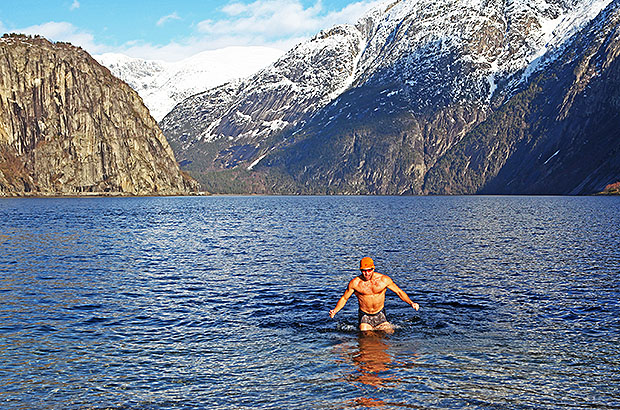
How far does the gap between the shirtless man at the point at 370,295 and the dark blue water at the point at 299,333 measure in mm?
894

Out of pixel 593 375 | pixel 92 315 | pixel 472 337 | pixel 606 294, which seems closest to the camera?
pixel 593 375

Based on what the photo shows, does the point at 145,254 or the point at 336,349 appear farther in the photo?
the point at 145,254

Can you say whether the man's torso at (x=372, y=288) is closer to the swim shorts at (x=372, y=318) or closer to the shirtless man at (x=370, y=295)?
the shirtless man at (x=370, y=295)

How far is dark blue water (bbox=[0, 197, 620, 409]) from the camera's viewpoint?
20.7 m

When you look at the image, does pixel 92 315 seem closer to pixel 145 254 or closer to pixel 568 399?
pixel 568 399

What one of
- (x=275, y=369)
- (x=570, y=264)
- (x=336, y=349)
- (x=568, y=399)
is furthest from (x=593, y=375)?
(x=570, y=264)

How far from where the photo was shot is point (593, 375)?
2231 centimetres

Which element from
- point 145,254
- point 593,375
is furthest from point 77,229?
point 593,375

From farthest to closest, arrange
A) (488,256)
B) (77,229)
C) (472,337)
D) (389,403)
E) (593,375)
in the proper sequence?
(77,229)
(488,256)
(472,337)
(593,375)
(389,403)

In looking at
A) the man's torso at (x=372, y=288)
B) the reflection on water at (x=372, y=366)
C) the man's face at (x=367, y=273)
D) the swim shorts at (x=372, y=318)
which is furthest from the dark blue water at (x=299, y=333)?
the man's face at (x=367, y=273)

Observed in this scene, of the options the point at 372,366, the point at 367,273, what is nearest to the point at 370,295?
the point at 367,273

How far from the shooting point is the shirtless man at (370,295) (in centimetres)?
2745

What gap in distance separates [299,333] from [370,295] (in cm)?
412

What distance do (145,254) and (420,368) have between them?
1764 inches
